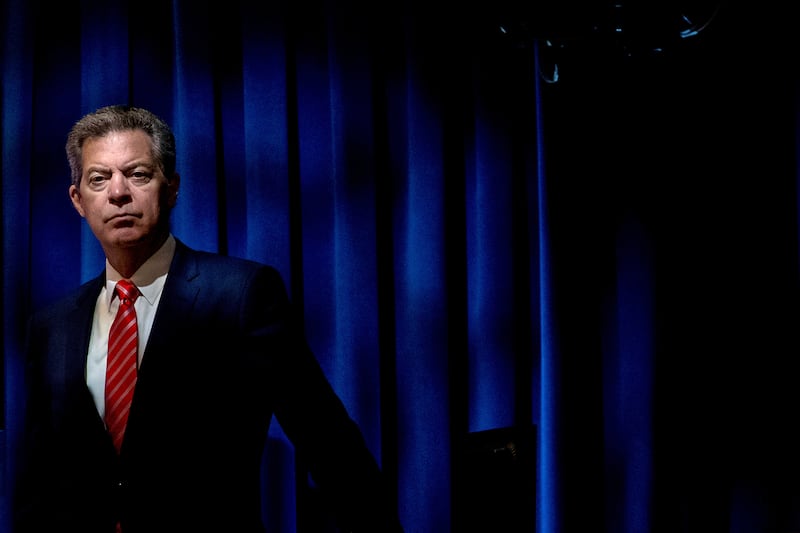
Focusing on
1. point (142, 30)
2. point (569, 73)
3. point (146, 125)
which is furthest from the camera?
point (569, 73)

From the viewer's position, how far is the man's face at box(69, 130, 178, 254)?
1354 millimetres

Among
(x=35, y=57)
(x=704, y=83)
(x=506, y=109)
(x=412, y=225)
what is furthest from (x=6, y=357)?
(x=704, y=83)

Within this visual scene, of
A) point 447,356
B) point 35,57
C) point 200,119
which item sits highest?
point 35,57

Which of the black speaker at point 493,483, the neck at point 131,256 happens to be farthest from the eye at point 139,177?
the black speaker at point 493,483

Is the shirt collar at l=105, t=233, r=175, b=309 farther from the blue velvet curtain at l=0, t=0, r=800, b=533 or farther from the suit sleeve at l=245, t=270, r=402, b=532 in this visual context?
the blue velvet curtain at l=0, t=0, r=800, b=533

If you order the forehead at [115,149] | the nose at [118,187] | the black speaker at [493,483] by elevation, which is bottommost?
the black speaker at [493,483]

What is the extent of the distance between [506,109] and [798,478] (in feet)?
5.04

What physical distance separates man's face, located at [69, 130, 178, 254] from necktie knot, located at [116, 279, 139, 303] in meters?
0.07

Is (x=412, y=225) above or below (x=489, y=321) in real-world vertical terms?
above

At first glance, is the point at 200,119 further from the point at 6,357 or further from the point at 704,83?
the point at 704,83

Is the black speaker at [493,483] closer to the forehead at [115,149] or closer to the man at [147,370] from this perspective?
the man at [147,370]

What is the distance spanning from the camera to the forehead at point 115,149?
1.35 meters

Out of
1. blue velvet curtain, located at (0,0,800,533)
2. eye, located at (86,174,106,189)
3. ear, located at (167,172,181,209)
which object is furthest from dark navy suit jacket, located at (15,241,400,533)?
blue velvet curtain, located at (0,0,800,533)

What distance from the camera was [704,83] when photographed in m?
2.25
